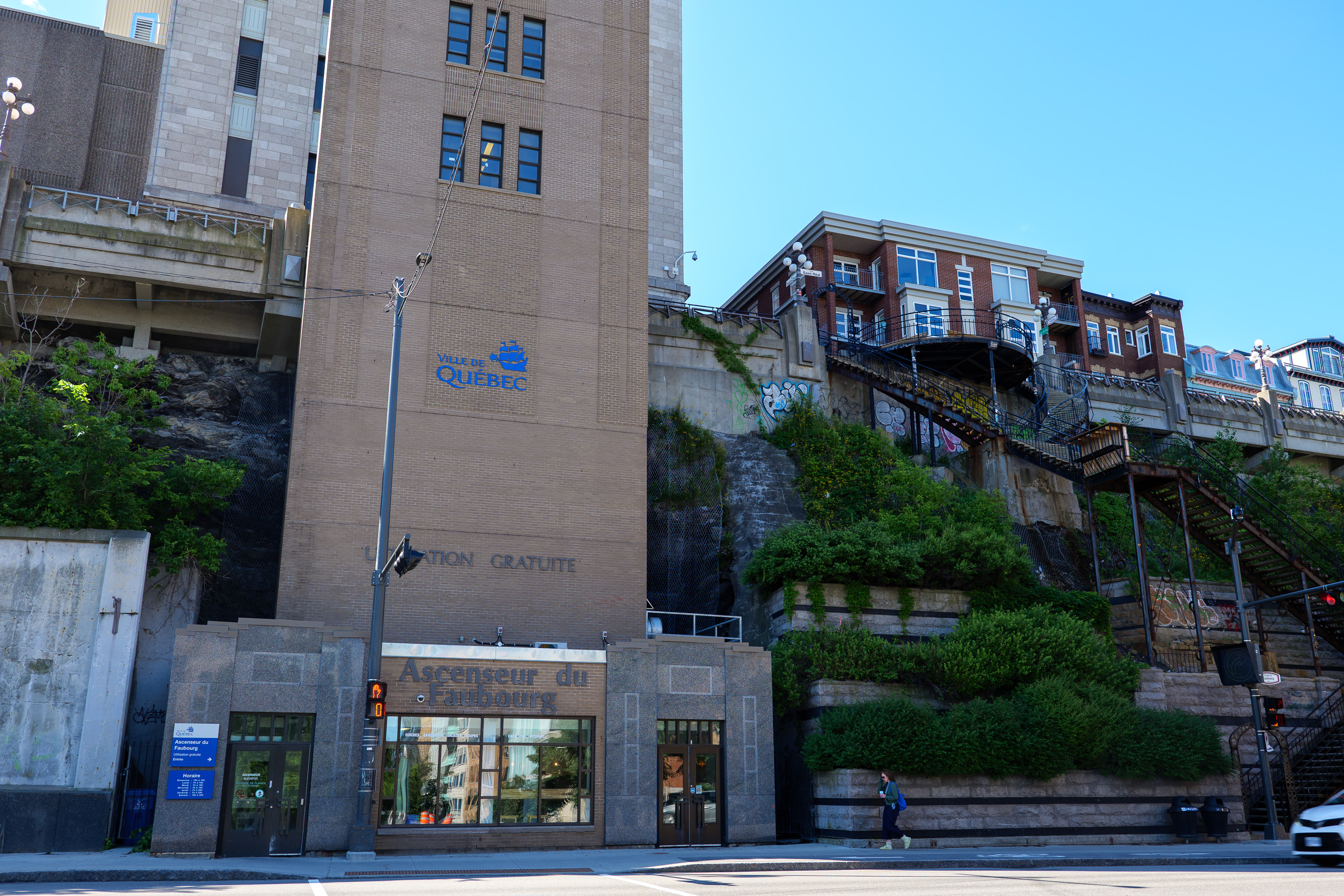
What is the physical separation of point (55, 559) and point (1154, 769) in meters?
25.6

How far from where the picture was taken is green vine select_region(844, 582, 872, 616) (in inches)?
1089

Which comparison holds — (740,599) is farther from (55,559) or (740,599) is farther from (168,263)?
(168,263)

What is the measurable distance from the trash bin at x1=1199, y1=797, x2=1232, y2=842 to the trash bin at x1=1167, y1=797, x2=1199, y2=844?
0.21 m

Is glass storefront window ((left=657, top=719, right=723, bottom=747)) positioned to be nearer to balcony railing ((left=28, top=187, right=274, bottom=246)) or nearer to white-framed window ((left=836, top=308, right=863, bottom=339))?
balcony railing ((left=28, top=187, right=274, bottom=246))

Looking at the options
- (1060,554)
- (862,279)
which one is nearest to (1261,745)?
(1060,554)

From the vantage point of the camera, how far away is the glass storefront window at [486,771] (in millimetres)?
22047

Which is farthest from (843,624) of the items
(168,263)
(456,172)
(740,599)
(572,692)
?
(168,263)

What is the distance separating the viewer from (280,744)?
70.0 ft

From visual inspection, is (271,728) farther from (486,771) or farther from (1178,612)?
(1178,612)

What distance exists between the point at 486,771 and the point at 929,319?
32400 mm

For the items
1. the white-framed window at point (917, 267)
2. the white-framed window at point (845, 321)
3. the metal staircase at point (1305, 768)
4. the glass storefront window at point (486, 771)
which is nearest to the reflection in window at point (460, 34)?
the glass storefront window at point (486, 771)

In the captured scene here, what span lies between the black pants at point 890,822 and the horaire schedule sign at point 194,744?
1386cm

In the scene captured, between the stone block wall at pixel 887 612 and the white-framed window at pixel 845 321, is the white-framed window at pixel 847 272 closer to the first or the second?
the white-framed window at pixel 845 321

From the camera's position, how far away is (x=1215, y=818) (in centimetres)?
2514
